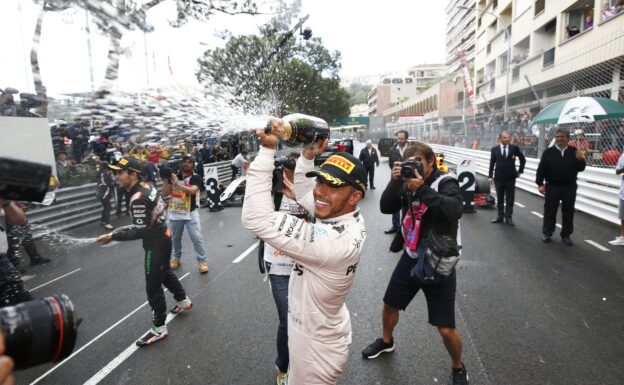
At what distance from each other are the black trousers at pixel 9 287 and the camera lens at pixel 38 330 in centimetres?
269

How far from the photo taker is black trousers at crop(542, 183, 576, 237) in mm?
6316

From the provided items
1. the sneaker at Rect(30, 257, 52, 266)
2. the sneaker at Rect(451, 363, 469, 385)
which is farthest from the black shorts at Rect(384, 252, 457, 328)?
the sneaker at Rect(30, 257, 52, 266)

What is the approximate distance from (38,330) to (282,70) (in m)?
29.3

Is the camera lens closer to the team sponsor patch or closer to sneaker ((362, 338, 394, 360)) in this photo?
the team sponsor patch

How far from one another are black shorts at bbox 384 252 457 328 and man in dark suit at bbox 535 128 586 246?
482cm

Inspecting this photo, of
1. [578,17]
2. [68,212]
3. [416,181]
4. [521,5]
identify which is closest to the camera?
[416,181]

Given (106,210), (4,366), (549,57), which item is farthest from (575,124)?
(549,57)

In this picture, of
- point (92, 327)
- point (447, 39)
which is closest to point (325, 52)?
point (92, 327)

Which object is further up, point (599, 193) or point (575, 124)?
point (575, 124)

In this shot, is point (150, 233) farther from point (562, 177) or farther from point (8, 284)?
point (562, 177)

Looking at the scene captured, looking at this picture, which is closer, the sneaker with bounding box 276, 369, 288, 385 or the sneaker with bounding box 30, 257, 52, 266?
the sneaker with bounding box 276, 369, 288, 385

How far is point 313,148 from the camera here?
93.8 inches

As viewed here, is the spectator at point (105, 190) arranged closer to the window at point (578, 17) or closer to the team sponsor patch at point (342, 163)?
the team sponsor patch at point (342, 163)

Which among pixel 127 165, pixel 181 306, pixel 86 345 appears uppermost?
pixel 127 165
